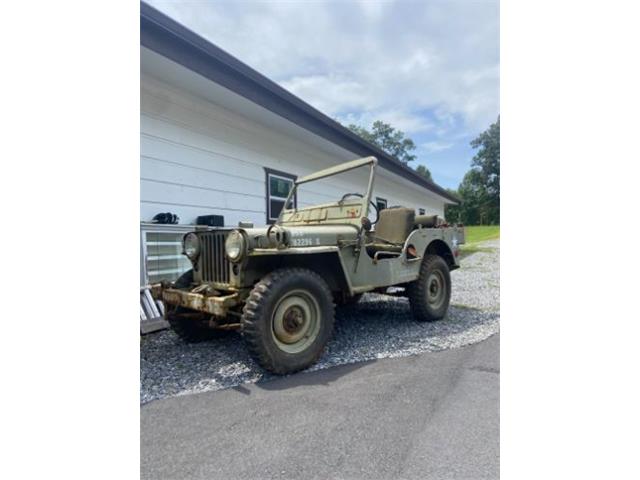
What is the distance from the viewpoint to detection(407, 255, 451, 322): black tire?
441 cm

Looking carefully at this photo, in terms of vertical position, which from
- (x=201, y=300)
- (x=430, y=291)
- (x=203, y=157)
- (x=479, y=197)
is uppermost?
(x=479, y=197)

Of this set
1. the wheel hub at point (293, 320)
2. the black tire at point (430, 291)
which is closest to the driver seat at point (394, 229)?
the black tire at point (430, 291)

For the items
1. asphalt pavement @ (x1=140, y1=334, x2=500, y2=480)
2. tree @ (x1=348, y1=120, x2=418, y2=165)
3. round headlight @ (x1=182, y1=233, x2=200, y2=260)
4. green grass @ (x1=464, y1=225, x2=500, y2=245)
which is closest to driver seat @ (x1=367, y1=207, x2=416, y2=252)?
asphalt pavement @ (x1=140, y1=334, x2=500, y2=480)

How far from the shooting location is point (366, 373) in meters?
2.79

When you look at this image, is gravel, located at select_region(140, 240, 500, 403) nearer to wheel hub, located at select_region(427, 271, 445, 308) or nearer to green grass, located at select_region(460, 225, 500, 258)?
wheel hub, located at select_region(427, 271, 445, 308)

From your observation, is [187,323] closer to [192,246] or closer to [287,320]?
[192,246]

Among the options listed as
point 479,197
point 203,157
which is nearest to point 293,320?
point 203,157

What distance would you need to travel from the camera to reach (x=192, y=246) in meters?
3.43

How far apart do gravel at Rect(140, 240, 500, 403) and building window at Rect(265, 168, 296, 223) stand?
7.12 ft

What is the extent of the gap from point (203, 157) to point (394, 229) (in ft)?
9.48

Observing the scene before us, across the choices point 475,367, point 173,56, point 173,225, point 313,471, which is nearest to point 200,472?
point 313,471

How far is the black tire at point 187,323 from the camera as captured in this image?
3.43 meters

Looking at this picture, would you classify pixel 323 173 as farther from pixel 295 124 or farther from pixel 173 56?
pixel 173 56

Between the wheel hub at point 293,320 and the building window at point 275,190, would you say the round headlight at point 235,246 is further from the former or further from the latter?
the building window at point 275,190
